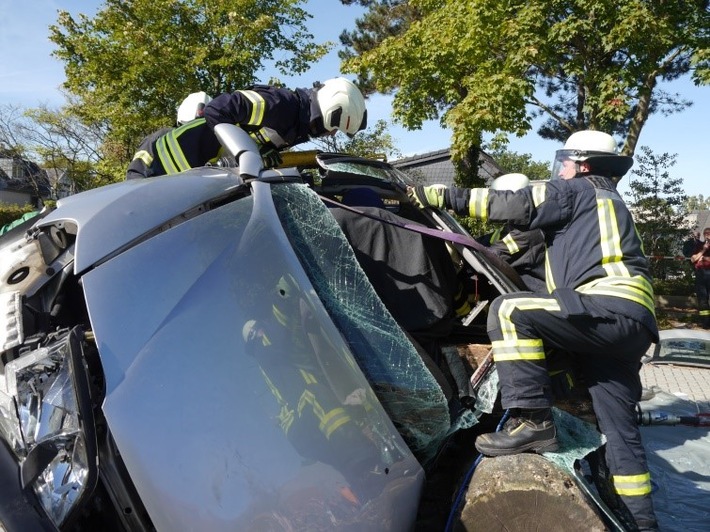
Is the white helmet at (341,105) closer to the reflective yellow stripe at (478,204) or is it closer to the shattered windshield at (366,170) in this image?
the shattered windshield at (366,170)

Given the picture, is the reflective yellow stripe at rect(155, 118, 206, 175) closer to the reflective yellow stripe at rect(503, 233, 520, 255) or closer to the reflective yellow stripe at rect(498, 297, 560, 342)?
the reflective yellow stripe at rect(503, 233, 520, 255)

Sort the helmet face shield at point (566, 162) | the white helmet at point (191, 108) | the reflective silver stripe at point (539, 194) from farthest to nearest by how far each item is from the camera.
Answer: the white helmet at point (191, 108) → the helmet face shield at point (566, 162) → the reflective silver stripe at point (539, 194)

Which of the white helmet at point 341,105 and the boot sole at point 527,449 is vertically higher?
the white helmet at point 341,105

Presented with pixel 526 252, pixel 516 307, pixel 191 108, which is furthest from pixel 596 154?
pixel 191 108

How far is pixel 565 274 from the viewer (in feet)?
9.45

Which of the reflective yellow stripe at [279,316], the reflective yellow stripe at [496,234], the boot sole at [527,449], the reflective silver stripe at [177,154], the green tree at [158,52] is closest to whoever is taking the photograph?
the reflective yellow stripe at [279,316]

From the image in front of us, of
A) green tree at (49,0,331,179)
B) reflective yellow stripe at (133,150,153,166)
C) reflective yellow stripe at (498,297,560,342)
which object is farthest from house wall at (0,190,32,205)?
reflective yellow stripe at (498,297,560,342)

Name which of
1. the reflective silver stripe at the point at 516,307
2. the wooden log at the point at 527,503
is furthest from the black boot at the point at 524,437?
the reflective silver stripe at the point at 516,307

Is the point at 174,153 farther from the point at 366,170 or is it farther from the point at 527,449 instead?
the point at 527,449

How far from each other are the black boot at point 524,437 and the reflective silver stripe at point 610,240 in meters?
0.72

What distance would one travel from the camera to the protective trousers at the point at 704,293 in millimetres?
11477

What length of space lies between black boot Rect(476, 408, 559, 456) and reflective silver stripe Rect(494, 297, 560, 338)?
1.07 feet

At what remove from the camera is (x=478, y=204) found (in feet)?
9.38

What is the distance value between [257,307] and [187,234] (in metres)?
0.31
